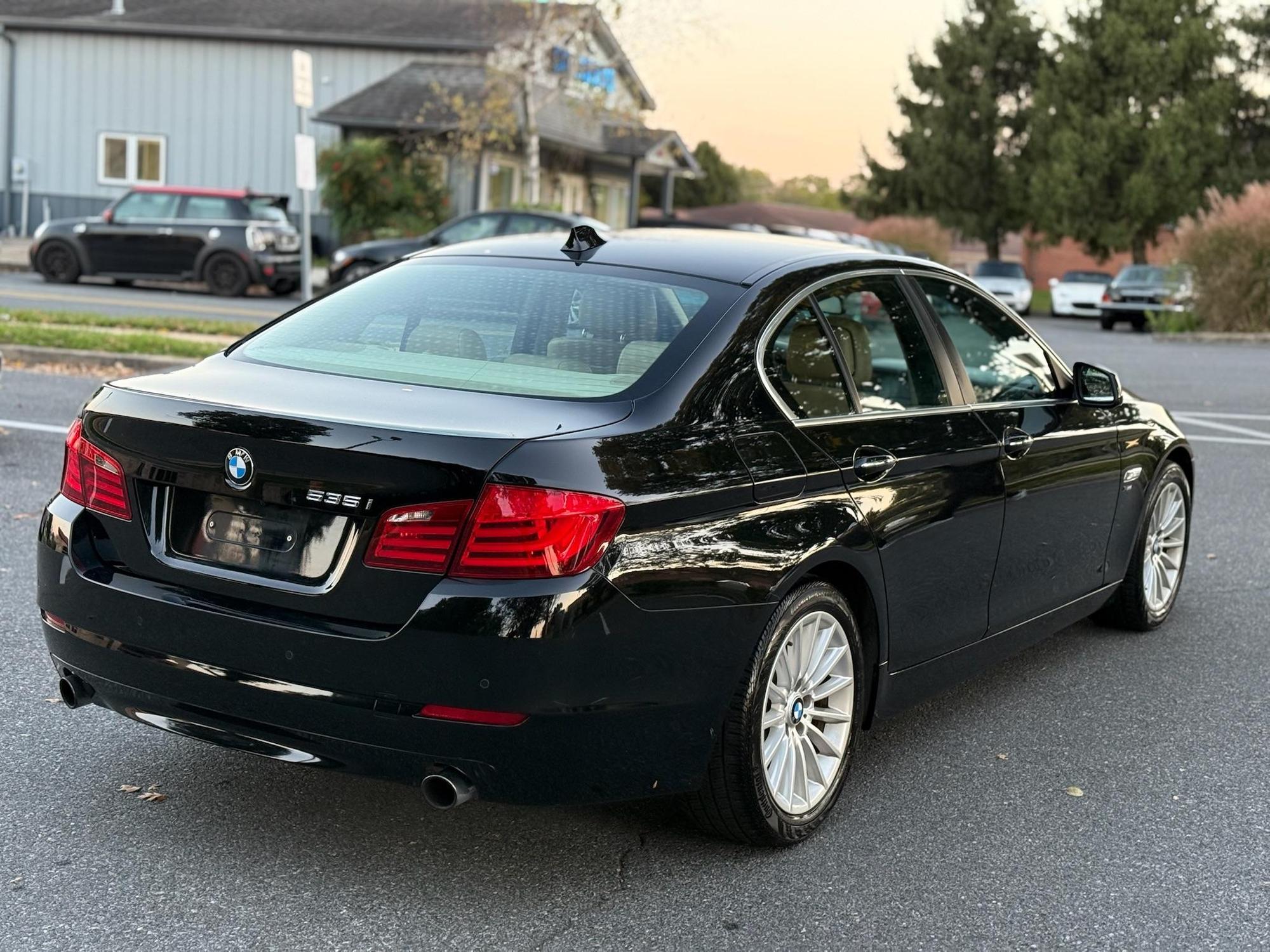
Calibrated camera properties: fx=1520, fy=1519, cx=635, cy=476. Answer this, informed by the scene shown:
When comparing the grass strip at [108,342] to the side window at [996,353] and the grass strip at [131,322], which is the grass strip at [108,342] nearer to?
the grass strip at [131,322]

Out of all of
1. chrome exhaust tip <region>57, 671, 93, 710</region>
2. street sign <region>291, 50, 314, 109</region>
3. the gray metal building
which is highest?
the gray metal building

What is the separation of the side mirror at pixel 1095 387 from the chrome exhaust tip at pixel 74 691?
3.43 meters

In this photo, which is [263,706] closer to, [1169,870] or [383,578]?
[383,578]

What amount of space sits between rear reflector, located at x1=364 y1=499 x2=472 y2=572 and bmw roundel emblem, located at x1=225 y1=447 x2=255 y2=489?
13.3 inches

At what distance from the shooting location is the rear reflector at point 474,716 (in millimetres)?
3256

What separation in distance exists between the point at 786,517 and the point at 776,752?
0.61 m

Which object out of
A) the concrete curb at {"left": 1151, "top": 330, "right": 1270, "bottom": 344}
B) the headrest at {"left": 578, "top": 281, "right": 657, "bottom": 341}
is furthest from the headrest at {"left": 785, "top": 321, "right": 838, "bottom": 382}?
the concrete curb at {"left": 1151, "top": 330, "right": 1270, "bottom": 344}

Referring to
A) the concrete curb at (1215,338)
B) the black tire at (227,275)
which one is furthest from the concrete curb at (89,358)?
the concrete curb at (1215,338)

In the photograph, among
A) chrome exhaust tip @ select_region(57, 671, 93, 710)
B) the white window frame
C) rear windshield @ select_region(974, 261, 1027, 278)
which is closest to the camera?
chrome exhaust tip @ select_region(57, 671, 93, 710)

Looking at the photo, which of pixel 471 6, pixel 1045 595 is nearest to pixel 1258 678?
pixel 1045 595

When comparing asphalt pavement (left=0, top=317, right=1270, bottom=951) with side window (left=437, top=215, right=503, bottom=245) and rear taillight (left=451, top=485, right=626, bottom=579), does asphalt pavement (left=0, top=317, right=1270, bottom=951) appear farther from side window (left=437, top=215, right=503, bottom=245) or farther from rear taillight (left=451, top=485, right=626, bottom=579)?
side window (left=437, top=215, right=503, bottom=245)

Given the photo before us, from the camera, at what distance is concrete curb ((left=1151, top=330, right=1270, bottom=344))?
2408 cm

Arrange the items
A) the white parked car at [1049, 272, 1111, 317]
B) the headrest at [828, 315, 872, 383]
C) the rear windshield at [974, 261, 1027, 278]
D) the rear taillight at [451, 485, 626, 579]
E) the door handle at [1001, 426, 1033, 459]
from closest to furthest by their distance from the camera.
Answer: the rear taillight at [451, 485, 626, 579] < the headrest at [828, 315, 872, 383] < the door handle at [1001, 426, 1033, 459] < the white parked car at [1049, 272, 1111, 317] < the rear windshield at [974, 261, 1027, 278]

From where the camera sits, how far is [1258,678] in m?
5.73
